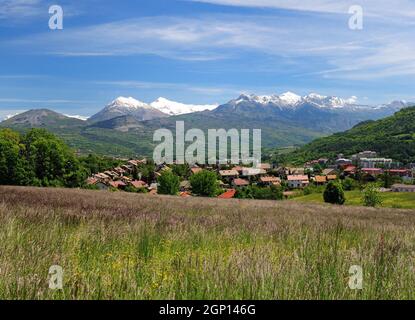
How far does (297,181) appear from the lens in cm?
18338

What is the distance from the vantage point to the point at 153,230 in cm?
760

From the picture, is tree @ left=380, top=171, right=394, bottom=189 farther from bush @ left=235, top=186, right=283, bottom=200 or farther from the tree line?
the tree line

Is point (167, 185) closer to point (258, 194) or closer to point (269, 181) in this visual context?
point (258, 194)

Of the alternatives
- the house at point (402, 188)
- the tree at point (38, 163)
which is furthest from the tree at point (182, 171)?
the tree at point (38, 163)

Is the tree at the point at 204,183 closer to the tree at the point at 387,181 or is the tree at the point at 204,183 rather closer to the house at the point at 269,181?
the house at the point at 269,181

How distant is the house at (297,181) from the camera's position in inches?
7040

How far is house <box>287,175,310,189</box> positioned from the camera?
179 m

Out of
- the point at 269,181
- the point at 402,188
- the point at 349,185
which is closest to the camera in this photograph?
the point at 402,188

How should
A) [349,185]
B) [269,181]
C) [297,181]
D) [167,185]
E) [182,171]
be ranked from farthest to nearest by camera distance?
[297,181] → [269,181] → [182,171] → [349,185] → [167,185]

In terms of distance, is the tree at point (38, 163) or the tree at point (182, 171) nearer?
the tree at point (38, 163)

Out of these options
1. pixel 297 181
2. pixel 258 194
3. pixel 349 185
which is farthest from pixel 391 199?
pixel 297 181

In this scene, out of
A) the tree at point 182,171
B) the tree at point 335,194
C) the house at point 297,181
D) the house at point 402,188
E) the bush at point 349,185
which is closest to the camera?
the tree at point 335,194
